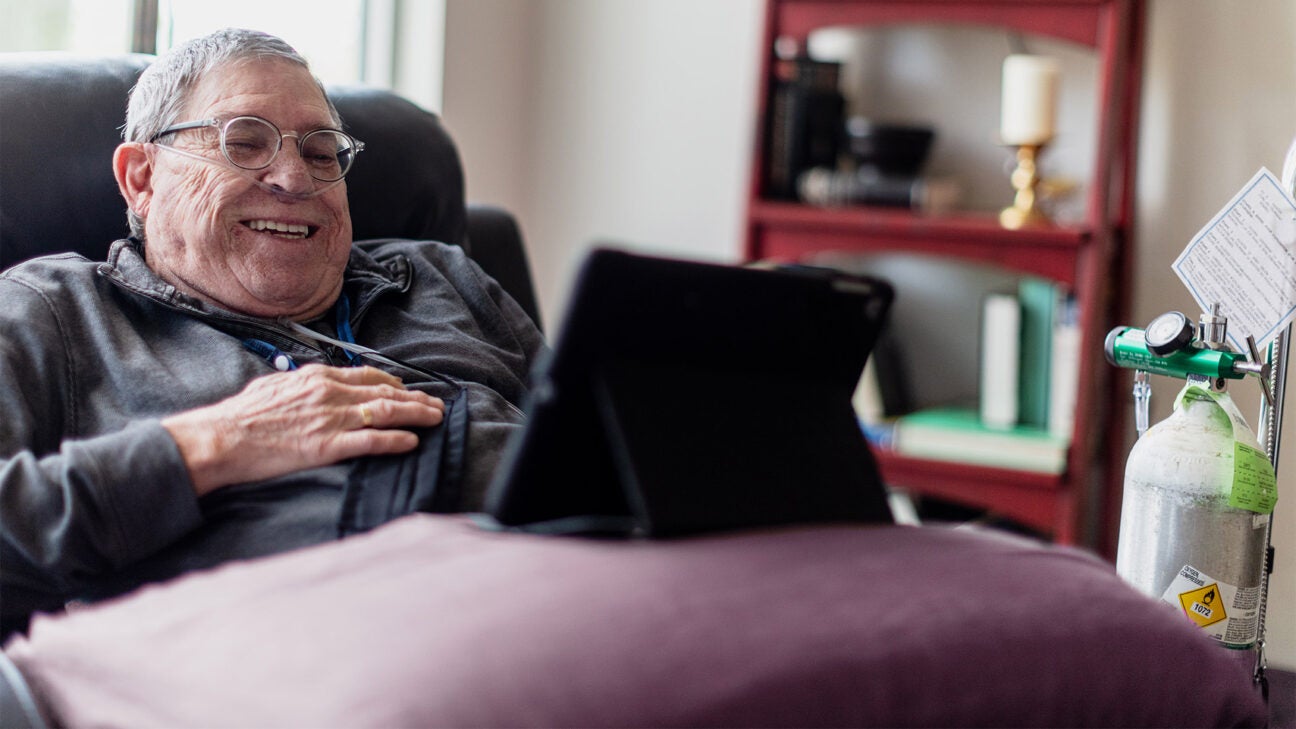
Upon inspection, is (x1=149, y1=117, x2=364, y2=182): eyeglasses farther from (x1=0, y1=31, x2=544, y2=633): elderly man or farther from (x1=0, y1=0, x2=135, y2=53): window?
(x1=0, y1=0, x2=135, y2=53): window

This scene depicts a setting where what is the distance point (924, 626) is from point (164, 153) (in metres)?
0.95

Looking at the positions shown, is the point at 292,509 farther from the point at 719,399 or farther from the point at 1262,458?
the point at 1262,458

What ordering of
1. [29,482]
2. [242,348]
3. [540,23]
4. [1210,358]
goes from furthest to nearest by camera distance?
1. [540,23]
2. [242,348]
3. [1210,358]
4. [29,482]

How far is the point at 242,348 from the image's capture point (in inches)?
49.6

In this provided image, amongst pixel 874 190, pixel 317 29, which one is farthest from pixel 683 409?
pixel 317 29

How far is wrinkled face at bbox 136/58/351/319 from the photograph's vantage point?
1.32 meters

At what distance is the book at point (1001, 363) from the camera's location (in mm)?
2572

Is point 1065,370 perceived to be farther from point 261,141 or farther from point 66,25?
point 66,25

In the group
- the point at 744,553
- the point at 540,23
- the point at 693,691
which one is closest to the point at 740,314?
the point at 744,553

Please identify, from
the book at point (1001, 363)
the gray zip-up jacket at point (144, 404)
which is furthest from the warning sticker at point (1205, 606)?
the book at point (1001, 363)

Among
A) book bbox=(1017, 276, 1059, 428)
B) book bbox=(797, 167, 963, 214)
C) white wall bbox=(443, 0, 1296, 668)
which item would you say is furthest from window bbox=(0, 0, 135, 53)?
book bbox=(1017, 276, 1059, 428)

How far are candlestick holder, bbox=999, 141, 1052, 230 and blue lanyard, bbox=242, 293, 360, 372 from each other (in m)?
1.52

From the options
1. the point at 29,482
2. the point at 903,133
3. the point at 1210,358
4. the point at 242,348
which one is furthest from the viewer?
the point at 903,133

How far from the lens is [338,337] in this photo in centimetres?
138
